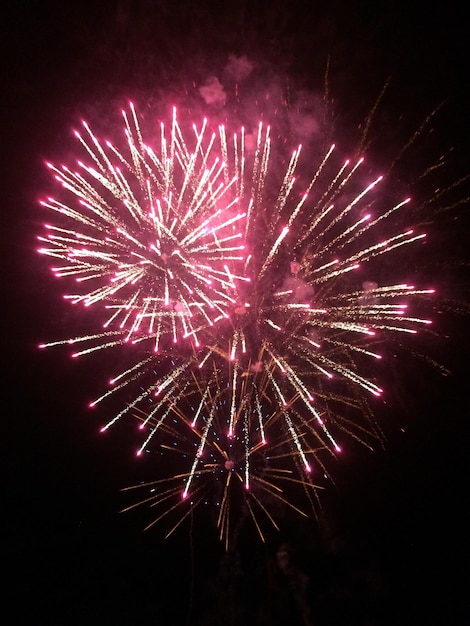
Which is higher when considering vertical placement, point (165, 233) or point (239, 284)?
point (165, 233)

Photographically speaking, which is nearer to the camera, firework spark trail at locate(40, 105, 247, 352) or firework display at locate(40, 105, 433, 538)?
firework spark trail at locate(40, 105, 247, 352)

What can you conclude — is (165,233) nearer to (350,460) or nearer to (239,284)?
(239,284)

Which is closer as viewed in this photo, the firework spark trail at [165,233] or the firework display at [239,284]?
the firework spark trail at [165,233]

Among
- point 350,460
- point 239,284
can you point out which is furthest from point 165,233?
point 350,460

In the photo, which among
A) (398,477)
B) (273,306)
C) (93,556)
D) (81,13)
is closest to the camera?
(273,306)

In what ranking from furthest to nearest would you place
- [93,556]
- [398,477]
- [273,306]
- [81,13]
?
[93,556] → [398,477] → [81,13] → [273,306]

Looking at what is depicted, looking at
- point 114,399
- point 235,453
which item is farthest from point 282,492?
point 114,399

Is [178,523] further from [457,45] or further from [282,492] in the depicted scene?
[457,45]

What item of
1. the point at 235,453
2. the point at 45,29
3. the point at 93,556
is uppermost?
the point at 45,29
